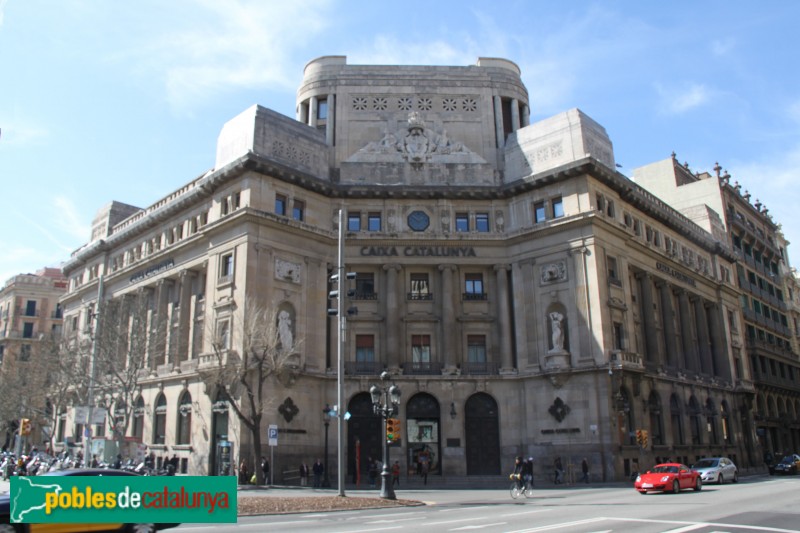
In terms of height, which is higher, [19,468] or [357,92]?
[357,92]

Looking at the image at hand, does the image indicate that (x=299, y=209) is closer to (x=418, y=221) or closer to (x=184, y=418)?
(x=418, y=221)

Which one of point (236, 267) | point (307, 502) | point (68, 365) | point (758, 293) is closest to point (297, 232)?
point (236, 267)

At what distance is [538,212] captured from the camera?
48406 millimetres

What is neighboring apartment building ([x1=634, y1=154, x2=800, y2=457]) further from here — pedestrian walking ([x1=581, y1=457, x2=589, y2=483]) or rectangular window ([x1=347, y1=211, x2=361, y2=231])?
rectangular window ([x1=347, y1=211, x2=361, y2=231])

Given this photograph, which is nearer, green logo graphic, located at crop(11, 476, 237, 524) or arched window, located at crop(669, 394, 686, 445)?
green logo graphic, located at crop(11, 476, 237, 524)

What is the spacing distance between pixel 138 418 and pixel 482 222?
99.7ft

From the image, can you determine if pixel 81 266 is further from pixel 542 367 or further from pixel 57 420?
pixel 542 367

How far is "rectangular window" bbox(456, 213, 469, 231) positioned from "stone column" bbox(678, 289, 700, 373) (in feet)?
73.2

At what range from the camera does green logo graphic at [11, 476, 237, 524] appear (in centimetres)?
792

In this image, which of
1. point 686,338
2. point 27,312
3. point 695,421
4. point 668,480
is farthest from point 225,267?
point 27,312

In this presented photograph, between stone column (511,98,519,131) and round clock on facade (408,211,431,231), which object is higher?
stone column (511,98,519,131)

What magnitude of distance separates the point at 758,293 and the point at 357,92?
52.4m

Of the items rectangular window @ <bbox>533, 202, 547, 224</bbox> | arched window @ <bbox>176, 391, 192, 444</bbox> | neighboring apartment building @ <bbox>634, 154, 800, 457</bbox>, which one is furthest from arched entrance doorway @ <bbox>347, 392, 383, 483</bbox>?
neighboring apartment building @ <bbox>634, 154, 800, 457</bbox>

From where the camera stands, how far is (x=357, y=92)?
53312 mm
